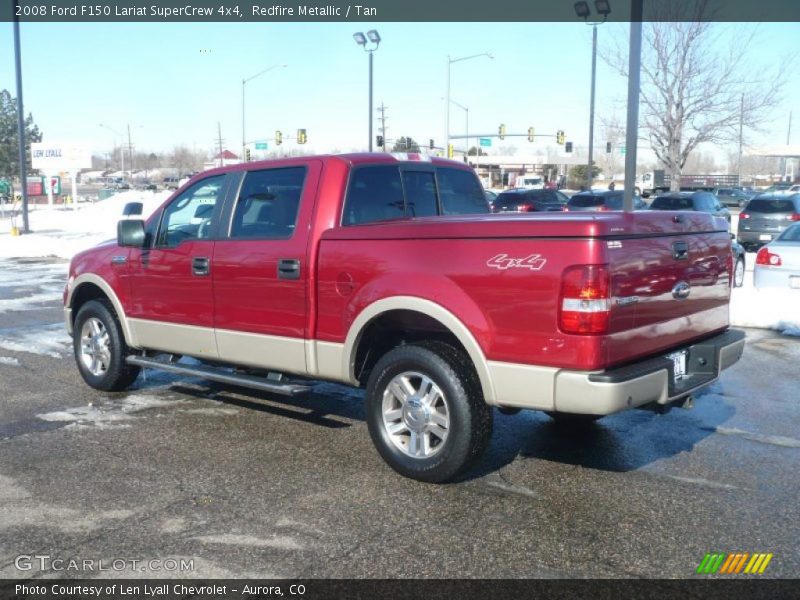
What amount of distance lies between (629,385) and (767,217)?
19.7 metres

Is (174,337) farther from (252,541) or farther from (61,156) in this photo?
(61,156)

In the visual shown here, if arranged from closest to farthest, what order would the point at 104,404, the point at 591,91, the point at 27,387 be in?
the point at 104,404
the point at 27,387
the point at 591,91

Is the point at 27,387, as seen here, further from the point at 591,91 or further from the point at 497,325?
the point at 591,91

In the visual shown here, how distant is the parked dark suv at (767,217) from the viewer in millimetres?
21703

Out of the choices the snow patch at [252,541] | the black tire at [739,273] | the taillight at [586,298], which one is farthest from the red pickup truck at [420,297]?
the black tire at [739,273]

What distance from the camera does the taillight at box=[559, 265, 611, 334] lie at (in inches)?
168

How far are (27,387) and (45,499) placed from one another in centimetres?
316

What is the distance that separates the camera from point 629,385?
4379 mm

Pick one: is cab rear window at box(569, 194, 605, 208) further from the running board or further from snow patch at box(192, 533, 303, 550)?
snow patch at box(192, 533, 303, 550)

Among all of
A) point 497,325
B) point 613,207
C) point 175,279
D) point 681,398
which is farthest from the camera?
point 613,207

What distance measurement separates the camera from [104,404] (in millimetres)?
7027

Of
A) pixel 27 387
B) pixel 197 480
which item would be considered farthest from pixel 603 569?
pixel 27 387
